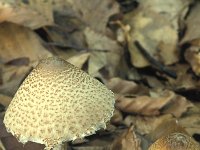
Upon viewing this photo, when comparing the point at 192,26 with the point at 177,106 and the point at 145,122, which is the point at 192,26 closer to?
the point at 177,106

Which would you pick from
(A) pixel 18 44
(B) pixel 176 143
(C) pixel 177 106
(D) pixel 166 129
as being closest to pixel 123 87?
(C) pixel 177 106

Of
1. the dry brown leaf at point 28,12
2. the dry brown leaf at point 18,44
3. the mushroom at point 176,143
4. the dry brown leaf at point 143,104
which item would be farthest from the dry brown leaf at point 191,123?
the dry brown leaf at point 28,12

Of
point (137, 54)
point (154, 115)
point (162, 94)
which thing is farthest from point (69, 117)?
point (137, 54)

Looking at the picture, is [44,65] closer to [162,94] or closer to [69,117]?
[69,117]

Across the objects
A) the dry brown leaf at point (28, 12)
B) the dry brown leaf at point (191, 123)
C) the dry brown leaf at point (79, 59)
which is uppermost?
the dry brown leaf at point (28, 12)

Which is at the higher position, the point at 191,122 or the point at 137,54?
the point at 137,54

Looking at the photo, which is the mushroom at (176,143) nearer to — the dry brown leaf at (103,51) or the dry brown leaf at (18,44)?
the dry brown leaf at (103,51)
